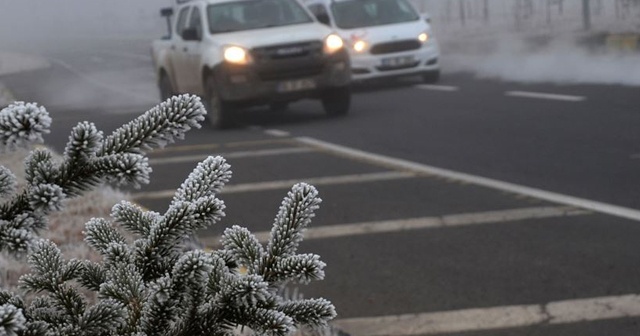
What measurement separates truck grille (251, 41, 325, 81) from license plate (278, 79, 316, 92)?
2.9 inches

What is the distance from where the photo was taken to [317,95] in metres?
18.5

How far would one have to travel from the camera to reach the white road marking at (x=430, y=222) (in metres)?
8.98

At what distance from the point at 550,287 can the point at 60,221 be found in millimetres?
3293

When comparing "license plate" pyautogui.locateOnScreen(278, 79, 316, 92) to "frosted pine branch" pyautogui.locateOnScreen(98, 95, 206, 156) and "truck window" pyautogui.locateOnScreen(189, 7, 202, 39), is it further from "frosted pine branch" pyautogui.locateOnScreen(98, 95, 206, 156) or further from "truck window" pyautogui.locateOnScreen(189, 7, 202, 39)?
"frosted pine branch" pyautogui.locateOnScreen(98, 95, 206, 156)

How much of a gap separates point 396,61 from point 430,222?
14.7 meters

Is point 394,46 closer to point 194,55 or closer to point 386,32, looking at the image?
point 386,32

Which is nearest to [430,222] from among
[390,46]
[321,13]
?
[390,46]

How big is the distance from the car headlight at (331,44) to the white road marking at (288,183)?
6.42m

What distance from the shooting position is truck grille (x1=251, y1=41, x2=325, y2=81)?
59.6ft

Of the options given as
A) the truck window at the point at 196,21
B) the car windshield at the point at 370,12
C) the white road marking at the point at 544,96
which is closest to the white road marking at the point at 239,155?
the truck window at the point at 196,21

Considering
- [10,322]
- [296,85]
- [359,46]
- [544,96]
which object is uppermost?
[10,322]

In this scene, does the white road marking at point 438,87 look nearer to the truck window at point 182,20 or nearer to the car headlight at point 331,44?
the car headlight at point 331,44

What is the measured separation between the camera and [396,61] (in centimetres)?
2366

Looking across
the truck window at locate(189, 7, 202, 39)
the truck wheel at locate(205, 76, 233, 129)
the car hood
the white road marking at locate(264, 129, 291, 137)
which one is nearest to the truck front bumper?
the truck wheel at locate(205, 76, 233, 129)
